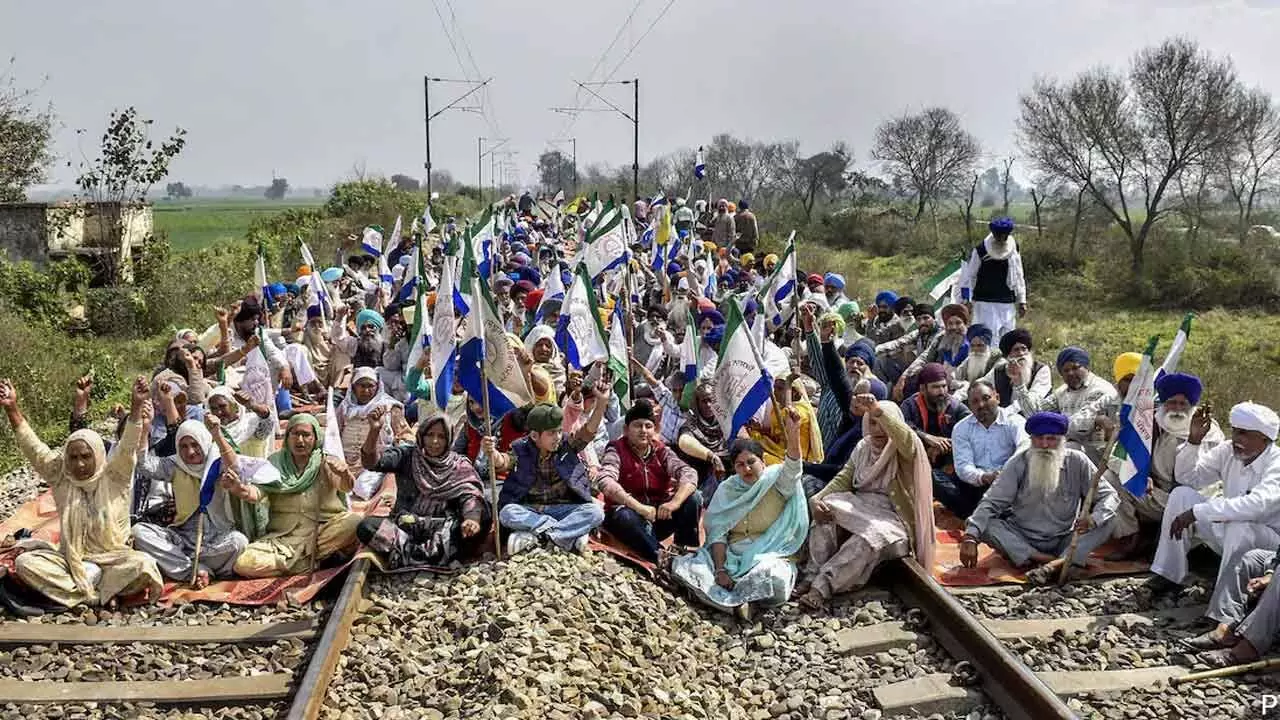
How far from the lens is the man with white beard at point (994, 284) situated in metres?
10.7

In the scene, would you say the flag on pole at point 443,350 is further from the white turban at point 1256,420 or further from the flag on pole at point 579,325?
the white turban at point 1256,420

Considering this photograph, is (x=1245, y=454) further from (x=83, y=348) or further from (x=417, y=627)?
(x=83, y=348)

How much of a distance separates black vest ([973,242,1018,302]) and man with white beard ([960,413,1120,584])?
14.0 feet

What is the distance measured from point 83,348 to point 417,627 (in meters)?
11.7

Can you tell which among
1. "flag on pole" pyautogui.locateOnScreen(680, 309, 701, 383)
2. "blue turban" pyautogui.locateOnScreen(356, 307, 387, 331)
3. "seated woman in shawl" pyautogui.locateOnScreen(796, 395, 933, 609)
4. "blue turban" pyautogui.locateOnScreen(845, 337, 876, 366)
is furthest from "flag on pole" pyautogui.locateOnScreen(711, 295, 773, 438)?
"blue turban" pyautogui.locateOnScreen(356, 307, 387, 331)

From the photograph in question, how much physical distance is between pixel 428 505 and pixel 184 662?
172cm

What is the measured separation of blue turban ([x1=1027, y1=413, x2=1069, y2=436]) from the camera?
21.4 ft

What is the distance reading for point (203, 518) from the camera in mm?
6641

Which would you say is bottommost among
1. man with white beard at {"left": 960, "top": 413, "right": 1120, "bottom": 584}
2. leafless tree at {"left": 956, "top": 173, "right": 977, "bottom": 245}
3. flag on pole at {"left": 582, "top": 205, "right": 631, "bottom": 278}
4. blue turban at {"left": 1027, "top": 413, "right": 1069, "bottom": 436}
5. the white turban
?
man with white beard at {"left": 960, "top": 413, "right": 1120, "bottom": 584}

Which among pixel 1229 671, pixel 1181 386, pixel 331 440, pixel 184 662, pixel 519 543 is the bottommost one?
pixel 184 662

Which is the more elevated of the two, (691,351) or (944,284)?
(944,284)

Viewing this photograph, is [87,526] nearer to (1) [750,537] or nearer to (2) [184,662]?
→ (2) [184,662]

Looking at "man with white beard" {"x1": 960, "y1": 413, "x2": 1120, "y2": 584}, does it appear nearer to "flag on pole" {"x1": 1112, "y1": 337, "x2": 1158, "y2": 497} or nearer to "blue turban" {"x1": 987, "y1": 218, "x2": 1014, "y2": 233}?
"flag on pole" {"x1": 1112, "y1": 337, "x2": 1158, "y2": 497}

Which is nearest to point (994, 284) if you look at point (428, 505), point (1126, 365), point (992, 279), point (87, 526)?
point (992, 279)
